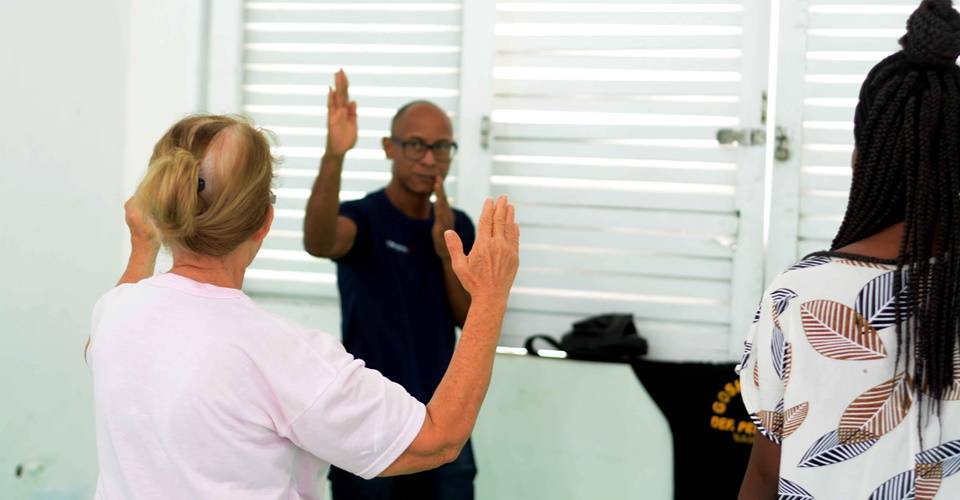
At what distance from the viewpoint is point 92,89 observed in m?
3.23

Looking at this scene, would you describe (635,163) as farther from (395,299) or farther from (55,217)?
(55,217)

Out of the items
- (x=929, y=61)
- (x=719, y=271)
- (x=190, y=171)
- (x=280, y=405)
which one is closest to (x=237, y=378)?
(x=280, y=405)

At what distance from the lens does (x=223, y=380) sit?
131 centimetres

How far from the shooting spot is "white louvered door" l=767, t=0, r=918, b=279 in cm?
308

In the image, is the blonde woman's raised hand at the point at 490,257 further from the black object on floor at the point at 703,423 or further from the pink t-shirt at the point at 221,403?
the black object on floor at the point at 703,423

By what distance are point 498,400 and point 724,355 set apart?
732mm

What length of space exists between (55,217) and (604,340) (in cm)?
173

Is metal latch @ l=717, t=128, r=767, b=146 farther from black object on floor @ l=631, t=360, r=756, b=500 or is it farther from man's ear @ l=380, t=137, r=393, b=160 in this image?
man's ear @ l=380, t=137, r=393, b=160

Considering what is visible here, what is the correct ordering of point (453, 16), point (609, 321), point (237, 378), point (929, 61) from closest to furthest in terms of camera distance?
point (237, 378) < point (929, 61) < point (609, 321) < point (453, 16)

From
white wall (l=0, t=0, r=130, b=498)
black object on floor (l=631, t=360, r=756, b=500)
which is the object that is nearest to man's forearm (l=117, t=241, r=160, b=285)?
white wall (l=0, t=0, r=130, b=498)

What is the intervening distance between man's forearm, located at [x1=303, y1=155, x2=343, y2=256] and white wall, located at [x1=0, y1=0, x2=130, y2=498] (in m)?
0.92

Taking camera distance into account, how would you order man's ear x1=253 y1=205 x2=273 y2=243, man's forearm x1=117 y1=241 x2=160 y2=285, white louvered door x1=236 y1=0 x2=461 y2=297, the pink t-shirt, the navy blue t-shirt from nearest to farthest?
the pink t-shirt
man's ear x1=253 y1=205 x2=273 y2=243
man's forearm x1=117 y1=241 x2=160 y2=285
the navy blue t-shirt
white louvered door x1=236 y1=0 x2=461 y2=297

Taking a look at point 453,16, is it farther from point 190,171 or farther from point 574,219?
point 190,171

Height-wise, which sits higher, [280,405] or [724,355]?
[280,405]
